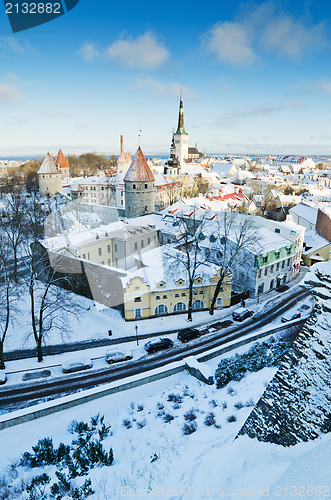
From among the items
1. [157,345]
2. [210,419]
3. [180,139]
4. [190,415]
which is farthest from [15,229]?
[180,139]

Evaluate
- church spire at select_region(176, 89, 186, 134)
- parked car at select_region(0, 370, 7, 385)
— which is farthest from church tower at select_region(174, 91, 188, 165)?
parked car at select_region(0, 370, 7, 385)

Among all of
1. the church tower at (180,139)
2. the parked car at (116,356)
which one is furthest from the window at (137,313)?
the church tower at (180,139)

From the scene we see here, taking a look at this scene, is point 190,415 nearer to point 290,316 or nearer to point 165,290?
point 165,290

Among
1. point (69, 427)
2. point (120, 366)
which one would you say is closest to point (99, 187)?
point (120, 366)

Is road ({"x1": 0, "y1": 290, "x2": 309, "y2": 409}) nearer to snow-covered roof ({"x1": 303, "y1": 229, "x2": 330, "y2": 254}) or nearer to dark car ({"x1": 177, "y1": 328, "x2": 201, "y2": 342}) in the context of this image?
dark car ({"x1": 177, "y1": 328, "x2": 201, "y2": 342})

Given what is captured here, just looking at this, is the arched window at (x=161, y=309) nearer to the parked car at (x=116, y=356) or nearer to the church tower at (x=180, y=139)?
the parked car at (x=116, y=356)

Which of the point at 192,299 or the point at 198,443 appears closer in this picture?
the point at 198,443

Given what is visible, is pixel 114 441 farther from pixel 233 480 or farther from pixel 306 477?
pixel 306 477
